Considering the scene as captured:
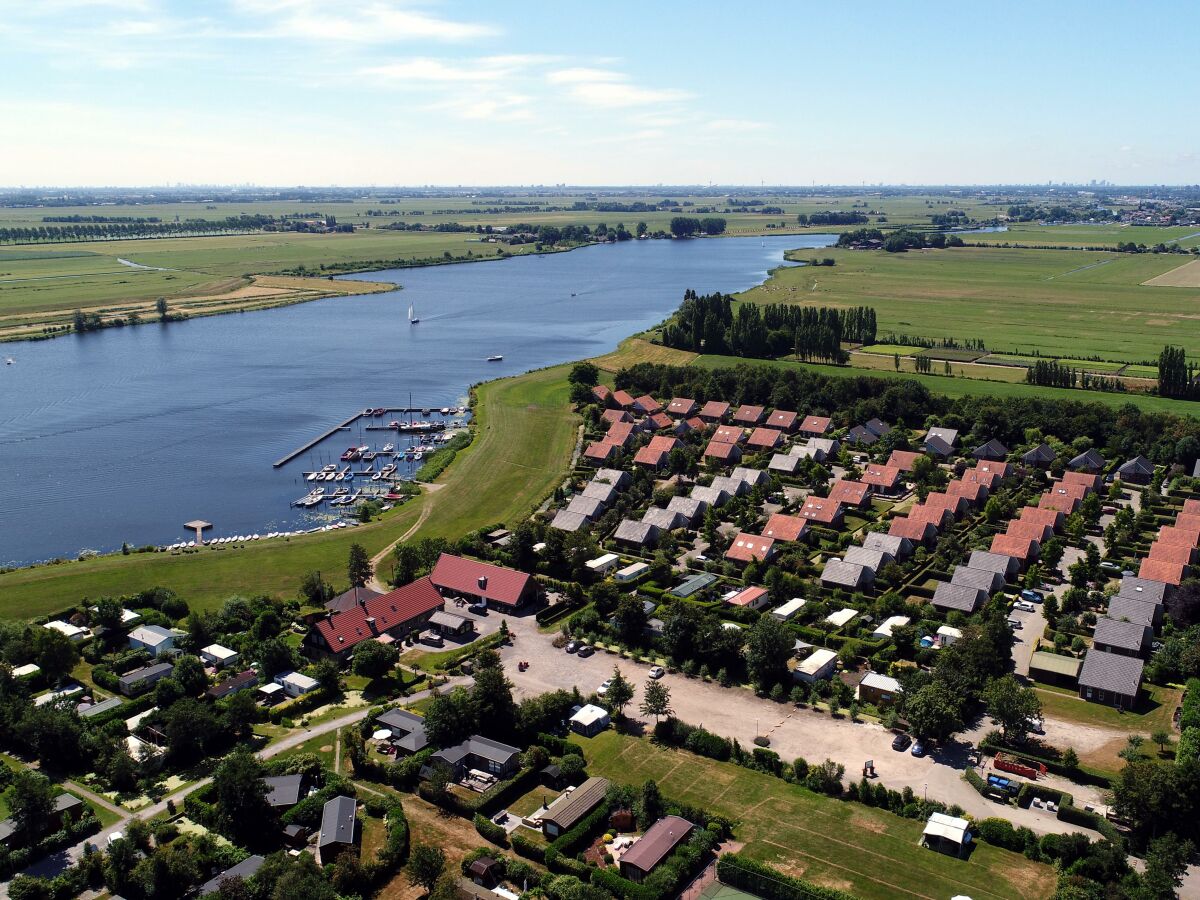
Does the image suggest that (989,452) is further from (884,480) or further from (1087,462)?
(884,480)

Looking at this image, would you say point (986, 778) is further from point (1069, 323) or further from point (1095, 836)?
point (1069, 323)

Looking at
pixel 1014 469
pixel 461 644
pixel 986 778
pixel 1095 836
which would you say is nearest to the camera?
pixel 1095 836

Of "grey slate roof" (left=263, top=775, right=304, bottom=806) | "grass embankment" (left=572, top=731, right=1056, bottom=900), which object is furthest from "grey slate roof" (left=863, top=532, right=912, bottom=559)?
"grey slate roof" (left=263, top=775, right=304, bottom=806)

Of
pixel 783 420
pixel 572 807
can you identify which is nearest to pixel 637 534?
pixel 572 807

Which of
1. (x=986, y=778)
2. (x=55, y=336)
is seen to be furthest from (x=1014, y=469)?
(x=55, y=336)

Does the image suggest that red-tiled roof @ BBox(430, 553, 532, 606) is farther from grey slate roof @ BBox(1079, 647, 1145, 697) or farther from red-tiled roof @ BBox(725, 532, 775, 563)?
grey slate roof @ BBox(1079, 647, 1145, 697)

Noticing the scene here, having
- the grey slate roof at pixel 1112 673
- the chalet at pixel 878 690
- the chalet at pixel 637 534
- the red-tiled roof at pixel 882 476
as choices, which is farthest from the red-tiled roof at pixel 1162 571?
the chalet at pixel 637 534
